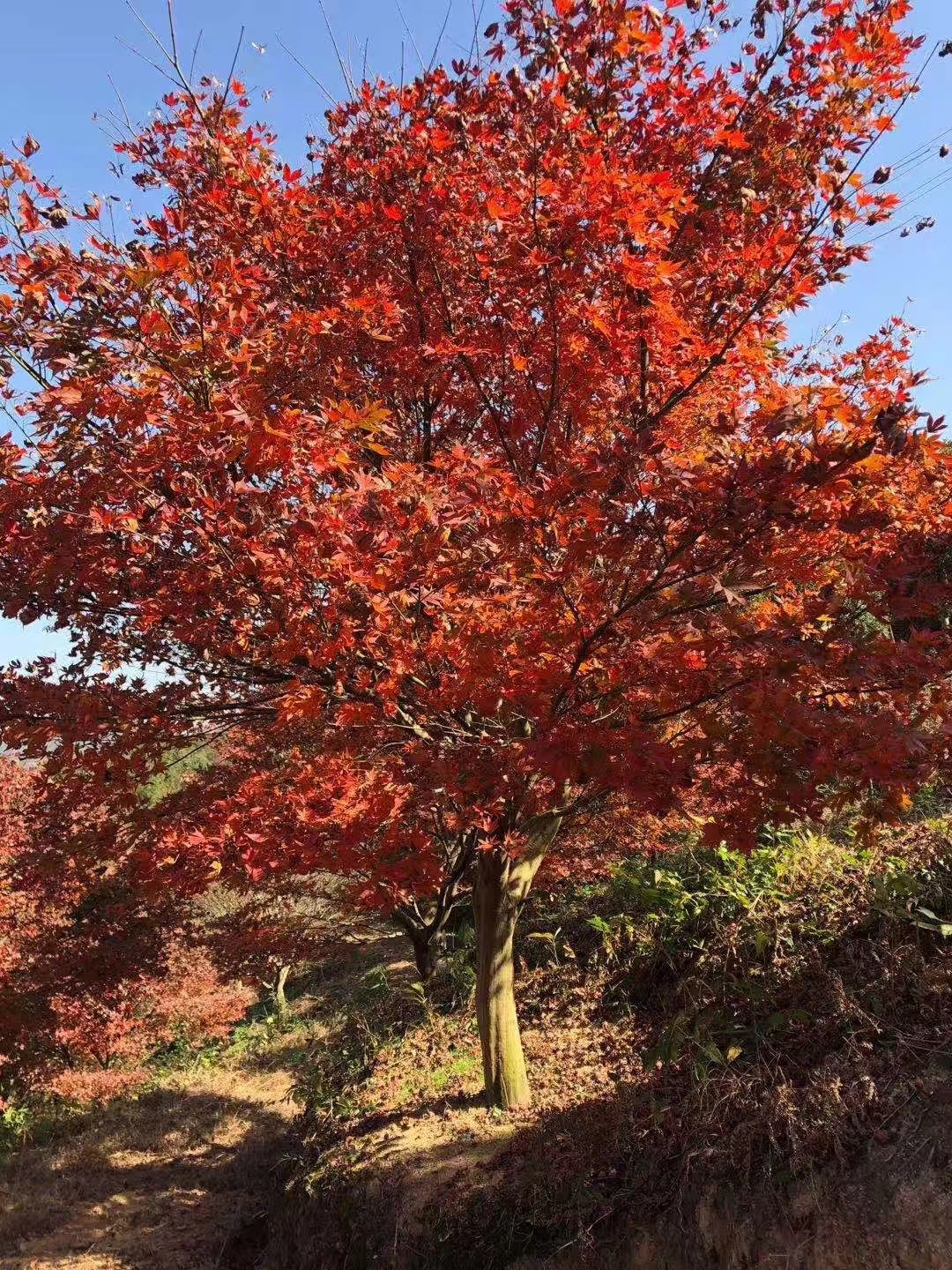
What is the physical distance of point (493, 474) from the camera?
13.1ft

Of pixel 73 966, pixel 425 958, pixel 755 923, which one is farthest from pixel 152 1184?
pixel 755 923

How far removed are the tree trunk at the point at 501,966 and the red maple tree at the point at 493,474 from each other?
2.47 feet

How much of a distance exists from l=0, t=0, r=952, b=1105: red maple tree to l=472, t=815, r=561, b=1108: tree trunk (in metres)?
0.75

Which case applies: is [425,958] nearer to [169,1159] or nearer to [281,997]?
[169,1159]

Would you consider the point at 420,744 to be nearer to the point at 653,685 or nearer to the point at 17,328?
the point at 653,685

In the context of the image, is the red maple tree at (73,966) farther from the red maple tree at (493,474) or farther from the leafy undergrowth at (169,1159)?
the red maple tree at (493,474)

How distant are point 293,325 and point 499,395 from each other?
1.87m

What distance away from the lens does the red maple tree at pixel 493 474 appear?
341cm

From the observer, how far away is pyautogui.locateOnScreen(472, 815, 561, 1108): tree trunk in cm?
671

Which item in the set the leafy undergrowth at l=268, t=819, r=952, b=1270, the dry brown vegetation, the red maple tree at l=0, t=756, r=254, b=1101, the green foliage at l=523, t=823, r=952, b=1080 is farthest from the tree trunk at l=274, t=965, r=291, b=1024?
the green foliage at l=523, t=823, r=952, b=1080

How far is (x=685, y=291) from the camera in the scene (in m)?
4.81

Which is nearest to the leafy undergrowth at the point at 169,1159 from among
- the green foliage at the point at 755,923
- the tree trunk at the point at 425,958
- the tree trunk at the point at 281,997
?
the tree trunk at the point at 281,997

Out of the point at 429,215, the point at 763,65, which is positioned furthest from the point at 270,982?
the point at 763,65

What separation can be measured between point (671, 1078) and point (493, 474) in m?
4.84
